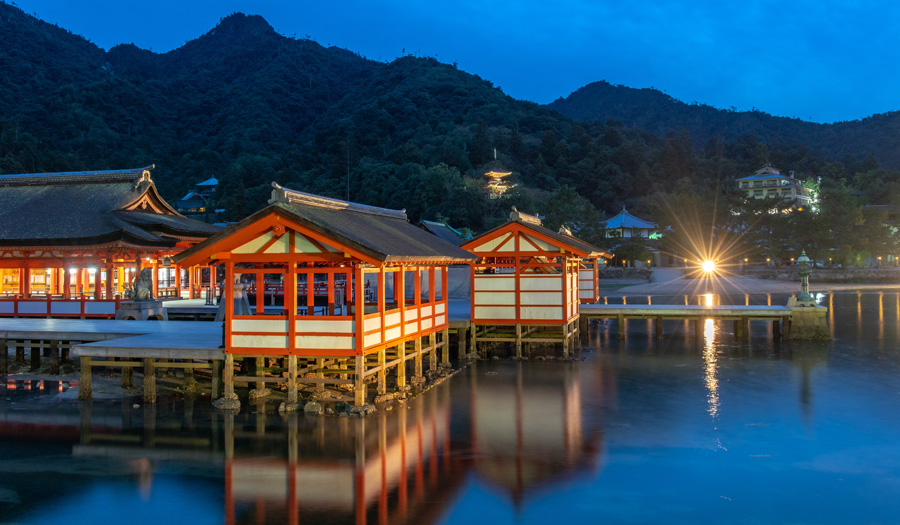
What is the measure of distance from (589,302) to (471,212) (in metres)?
36.1

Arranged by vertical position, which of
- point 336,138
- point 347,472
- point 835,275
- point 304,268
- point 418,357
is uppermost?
point 336,138

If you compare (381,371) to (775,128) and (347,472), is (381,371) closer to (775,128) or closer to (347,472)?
(347,472)

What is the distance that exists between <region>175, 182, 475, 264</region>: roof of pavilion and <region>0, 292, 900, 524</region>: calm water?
3.49 m

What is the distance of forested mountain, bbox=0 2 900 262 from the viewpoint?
80.6 meters

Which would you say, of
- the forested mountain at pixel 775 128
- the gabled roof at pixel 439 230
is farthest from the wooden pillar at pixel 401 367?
the forested mountain at pixel 775 128

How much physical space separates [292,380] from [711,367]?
1312cm

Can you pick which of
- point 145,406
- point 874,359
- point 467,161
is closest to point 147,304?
point 145,406

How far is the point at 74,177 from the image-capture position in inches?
1204

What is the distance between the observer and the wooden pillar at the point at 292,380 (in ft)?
49.3

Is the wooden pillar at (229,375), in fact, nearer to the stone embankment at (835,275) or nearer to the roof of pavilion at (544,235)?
the roof of pavilion at (544,235)

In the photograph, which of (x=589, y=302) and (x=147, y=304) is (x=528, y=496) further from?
(x=589, y=302)

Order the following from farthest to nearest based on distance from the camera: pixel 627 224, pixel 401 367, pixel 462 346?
pixel 627 224 < pixel 462 346 < pixel 401 367

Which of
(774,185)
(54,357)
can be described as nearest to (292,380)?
(54,357)

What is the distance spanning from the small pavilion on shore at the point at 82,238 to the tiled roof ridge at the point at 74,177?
0.13 feet
